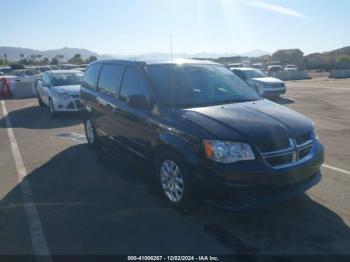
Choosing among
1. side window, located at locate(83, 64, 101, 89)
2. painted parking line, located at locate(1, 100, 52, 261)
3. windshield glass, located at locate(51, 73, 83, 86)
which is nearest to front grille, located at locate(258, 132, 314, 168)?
painted parking line, located at locate(1, 100, 52, 261)

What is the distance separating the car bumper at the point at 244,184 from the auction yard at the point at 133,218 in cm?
17

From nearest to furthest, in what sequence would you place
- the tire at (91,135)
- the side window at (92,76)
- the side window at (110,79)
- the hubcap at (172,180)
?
the hubcap at (172,180) → the side window at (110,79) → the side window at (92,76) → the tire at (91,135)

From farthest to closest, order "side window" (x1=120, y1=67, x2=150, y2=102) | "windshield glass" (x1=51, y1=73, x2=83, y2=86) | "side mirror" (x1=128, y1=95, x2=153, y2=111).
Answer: "windshield glass" (x1=51, y1=73, x2=83, y2=86) < "side window" (x1=120, y1=67, x2=150, y2=102) < "side mirror" (x1=128, y1=95, x2=153, y2=111)

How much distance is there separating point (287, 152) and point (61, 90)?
9364 mm

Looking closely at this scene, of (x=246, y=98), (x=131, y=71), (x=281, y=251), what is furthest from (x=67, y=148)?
(x=281, y=251)

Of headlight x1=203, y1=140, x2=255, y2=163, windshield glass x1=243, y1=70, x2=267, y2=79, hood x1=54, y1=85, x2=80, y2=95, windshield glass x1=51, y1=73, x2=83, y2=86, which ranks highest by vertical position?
headlight x1=203, y1=140, x2=255, y2=163

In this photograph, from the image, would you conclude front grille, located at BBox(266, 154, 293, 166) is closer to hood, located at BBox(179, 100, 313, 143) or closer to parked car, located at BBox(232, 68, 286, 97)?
hood, located at BBox(179, 100, 313, 143)

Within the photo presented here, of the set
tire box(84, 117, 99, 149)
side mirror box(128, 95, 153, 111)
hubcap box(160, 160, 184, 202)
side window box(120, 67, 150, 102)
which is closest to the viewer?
hubcap box(160, 160, 184, 202)

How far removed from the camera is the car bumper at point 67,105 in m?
11.5

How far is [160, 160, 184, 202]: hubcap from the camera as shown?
4273mm

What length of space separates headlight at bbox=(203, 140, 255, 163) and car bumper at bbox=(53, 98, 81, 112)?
28.1 ft

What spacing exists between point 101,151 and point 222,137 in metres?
4.12

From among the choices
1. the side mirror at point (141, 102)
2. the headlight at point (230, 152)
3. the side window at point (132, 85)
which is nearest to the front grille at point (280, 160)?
the headlight at point (230, 152)

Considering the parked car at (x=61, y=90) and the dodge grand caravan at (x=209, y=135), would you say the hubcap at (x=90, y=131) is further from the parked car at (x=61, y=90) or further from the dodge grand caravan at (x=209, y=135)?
the parked car at (x=61, y=90)
